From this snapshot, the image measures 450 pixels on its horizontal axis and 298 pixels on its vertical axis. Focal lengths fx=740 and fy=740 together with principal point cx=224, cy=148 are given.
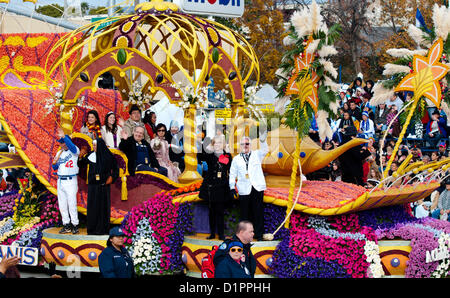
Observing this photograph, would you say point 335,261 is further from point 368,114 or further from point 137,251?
point 368,114

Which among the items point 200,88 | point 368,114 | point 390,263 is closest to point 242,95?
point 200,88

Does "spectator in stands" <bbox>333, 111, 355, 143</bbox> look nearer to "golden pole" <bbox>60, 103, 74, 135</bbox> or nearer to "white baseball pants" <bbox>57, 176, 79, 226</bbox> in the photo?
"golden pole" <bbox>60, 103, 74, 135</bbox>

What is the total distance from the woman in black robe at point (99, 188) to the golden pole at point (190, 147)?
1.23 meters

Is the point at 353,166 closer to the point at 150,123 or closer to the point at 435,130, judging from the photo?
the point at 150,123

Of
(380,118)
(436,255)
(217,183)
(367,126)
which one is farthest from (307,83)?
(380,118)

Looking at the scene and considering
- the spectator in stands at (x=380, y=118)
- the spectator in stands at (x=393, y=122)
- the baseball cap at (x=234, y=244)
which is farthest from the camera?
the spectator in stands at (x=380, y=118)

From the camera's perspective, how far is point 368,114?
59.9 feet

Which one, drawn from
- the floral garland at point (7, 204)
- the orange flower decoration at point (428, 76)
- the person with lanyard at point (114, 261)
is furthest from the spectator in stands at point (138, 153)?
the person with lanyard at point (114, 261)

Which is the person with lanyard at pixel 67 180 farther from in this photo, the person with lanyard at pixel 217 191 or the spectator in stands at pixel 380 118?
the spectator in stands at pixel 380 118

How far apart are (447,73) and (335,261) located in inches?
126

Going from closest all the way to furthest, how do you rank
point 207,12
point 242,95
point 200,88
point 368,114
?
point 200,88 → point 242,95 → point 207,12 → point 368,114

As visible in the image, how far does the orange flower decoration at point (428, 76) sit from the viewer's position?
1055 centimetres

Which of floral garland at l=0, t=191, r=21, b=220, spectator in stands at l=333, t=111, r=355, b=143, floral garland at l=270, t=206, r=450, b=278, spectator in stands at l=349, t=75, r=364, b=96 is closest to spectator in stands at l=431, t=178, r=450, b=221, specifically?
floral garland at l=270, t=206, r=450, b=278
